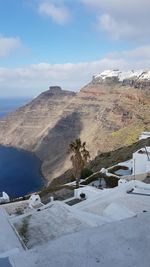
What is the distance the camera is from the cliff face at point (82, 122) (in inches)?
4628

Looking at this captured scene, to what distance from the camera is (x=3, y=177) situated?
359 feet

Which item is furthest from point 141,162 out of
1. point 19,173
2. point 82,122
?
point 82,122

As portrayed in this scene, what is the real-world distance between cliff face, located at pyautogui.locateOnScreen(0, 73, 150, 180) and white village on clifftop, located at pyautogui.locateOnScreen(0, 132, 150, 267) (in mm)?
76974

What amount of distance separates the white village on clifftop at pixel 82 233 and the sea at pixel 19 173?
213 feet

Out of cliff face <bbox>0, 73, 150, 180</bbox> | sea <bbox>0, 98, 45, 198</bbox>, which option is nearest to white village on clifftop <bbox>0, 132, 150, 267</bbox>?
sea <bbox>0, 98, 45, 198</bbox>

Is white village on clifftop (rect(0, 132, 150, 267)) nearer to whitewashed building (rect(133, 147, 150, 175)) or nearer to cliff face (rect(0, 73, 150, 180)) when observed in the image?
whitewashed building (rect(133, 147, 150, 175))

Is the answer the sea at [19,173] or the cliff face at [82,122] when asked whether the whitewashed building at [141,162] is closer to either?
the sea at [19,173]

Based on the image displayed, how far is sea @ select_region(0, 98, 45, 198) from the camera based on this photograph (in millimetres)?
94575

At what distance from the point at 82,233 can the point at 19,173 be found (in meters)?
111

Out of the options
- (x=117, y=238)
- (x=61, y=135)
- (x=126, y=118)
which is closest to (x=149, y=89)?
(x=126, y=118)

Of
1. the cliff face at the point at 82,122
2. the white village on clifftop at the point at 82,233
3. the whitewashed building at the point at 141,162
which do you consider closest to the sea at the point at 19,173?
the cliff face at the point at 82,122

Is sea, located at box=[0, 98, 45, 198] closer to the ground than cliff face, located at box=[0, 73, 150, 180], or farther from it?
closer to the ground

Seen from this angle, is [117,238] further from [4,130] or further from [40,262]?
[4,130]

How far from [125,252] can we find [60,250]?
1179mm
